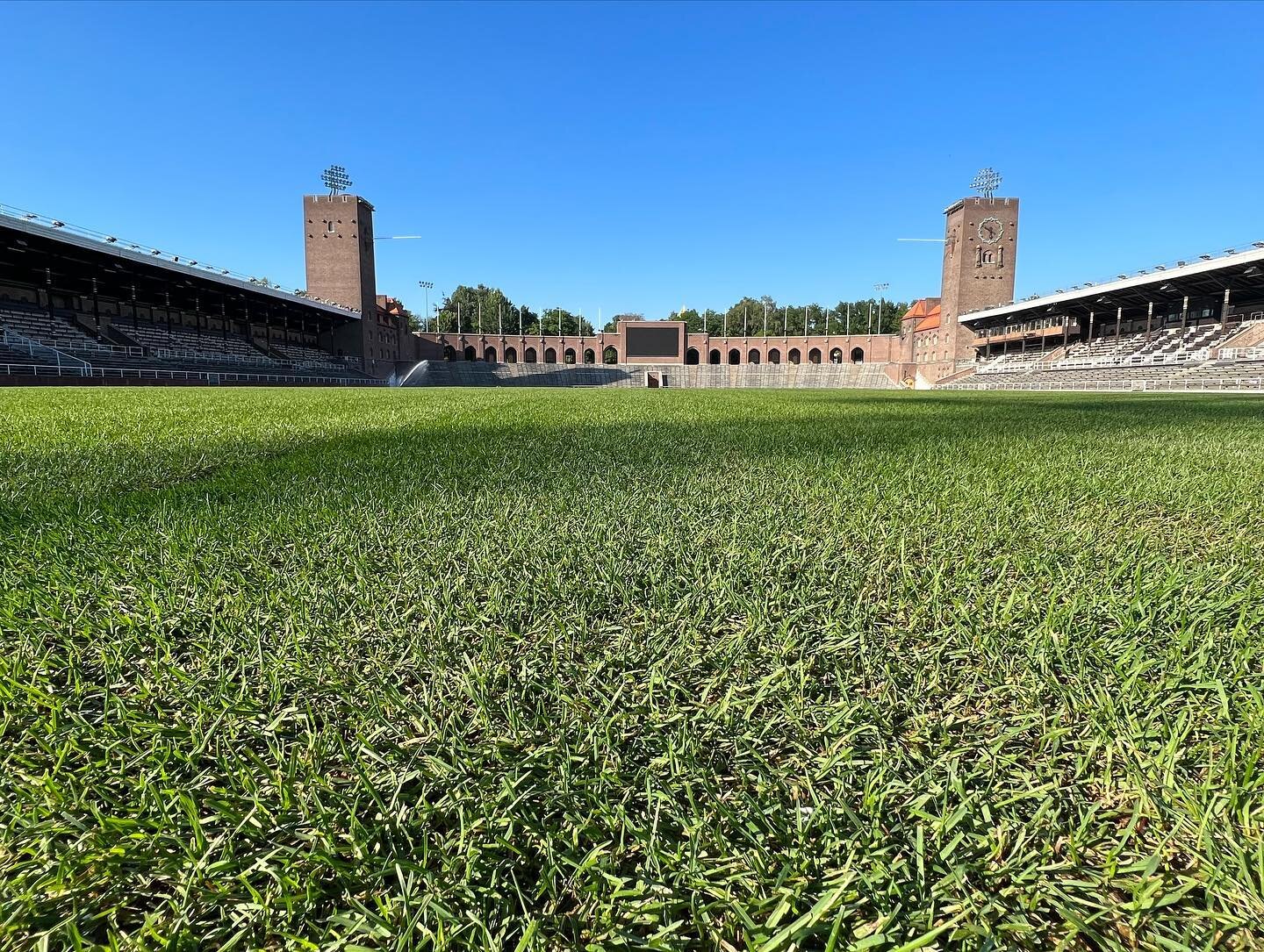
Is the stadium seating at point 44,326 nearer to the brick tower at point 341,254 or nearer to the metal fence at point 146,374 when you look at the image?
the metal fence at point 146,374

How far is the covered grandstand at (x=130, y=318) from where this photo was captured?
20.9m

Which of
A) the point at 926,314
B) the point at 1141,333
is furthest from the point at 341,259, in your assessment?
the point at 926,314

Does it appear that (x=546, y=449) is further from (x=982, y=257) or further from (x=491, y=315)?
(x=491, y=315)

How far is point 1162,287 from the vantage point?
105 feet

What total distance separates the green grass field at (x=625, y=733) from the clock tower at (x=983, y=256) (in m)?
55.7

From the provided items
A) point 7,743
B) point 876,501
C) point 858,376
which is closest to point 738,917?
point 7,743

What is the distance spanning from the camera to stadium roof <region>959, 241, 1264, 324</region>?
26.1m

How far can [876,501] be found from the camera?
2088 millimetres

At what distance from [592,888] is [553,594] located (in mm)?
681

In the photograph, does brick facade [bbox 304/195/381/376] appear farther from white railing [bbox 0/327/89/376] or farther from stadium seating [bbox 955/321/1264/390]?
stadium seating [bbox 955/321/1264/390]

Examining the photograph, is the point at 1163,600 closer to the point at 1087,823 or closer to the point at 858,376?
the point at 1087,823

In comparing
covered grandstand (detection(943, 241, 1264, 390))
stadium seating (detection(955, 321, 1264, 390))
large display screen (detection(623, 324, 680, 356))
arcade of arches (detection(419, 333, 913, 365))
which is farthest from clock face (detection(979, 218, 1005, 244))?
large display screen (detection(623, 324, 680, 356))

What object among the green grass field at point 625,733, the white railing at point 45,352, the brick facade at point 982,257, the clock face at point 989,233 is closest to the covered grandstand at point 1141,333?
the brick facade at point 982,257

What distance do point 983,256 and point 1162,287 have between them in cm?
1884
